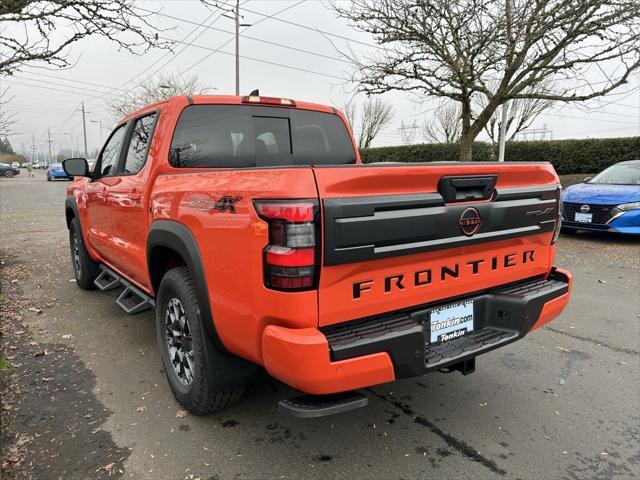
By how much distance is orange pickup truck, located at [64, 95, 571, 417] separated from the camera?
1.88 metres

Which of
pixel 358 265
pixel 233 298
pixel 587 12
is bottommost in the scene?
pixel 233 298

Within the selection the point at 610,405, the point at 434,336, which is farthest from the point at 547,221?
the point at 610,405

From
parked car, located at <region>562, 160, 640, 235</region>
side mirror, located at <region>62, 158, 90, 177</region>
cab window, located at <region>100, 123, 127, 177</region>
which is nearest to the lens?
cab window, located at <region>100, 123, 127, 177</region>

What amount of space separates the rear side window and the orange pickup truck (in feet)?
0.19

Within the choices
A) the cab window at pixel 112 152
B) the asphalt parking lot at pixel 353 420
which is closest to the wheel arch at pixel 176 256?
the asphalt parking lot at pixel 353 420

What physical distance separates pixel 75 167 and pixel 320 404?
359 cm

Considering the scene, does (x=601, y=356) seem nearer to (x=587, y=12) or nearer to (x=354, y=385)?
(x=354, y=385)

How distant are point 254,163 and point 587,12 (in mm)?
9693

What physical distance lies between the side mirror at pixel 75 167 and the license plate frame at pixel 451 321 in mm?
3633

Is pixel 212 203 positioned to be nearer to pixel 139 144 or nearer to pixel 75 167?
pixel 139 144

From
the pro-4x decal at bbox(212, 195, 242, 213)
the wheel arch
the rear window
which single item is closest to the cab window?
the rear window

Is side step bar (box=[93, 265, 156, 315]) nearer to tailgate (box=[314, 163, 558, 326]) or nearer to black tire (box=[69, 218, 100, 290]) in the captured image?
black tire (box=[69, 218, 100, 290])

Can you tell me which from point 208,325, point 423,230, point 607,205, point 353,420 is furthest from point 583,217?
point 208,325

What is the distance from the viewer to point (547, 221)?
2729 mm
